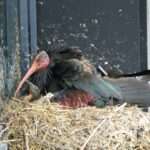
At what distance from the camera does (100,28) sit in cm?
443

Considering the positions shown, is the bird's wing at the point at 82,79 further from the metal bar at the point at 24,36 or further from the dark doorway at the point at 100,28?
the dark doorway at the point at 100,28

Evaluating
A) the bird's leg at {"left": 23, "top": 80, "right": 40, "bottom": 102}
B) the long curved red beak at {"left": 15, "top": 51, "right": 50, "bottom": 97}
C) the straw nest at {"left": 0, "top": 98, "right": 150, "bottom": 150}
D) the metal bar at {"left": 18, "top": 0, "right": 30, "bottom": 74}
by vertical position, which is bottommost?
the straw nest at {"left": 0, "top": 98, "right": 150, "bottom": 150}

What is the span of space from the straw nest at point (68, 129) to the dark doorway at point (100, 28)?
69cm

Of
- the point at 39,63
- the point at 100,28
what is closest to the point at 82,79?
the point at 39,63

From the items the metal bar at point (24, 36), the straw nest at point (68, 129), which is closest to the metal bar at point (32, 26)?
the metal bar at point (24, 36)

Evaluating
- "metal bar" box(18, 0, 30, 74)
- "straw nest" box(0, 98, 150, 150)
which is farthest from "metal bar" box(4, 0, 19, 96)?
"straw nest" box(0, 98, 150, 150)

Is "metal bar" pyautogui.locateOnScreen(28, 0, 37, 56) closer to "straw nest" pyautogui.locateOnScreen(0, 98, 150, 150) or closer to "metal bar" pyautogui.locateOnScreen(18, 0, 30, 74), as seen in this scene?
"metal bar" pyautogui.locateOnScreen(18, 0, 30, 74)

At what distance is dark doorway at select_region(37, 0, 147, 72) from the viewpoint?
4262 mm

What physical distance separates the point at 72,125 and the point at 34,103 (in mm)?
264

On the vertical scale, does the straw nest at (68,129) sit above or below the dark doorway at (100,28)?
below

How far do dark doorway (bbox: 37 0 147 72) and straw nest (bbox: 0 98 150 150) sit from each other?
693 mm

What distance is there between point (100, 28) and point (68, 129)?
1093mm

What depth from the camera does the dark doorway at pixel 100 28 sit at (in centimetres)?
426

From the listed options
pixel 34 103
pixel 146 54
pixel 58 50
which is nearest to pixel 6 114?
pixel 34 103
